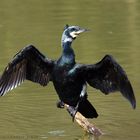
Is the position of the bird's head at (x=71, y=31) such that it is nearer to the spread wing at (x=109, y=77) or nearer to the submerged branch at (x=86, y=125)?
the spread wing at (x=109, y=77)

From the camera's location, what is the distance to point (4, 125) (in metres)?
11.4

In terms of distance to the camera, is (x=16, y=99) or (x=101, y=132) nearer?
(x=101, y=132)

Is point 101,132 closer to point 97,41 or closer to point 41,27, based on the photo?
point 97,41

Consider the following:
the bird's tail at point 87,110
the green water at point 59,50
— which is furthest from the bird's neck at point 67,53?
the green water at point 59,50

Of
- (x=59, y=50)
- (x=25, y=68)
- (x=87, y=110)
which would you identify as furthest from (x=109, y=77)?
(x=59, y=50)

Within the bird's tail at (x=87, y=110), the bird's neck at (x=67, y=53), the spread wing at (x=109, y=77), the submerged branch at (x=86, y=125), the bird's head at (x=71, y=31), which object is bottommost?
the submerged branch at (x=86, y=125)

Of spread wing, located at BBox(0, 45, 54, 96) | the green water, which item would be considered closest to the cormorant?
spread wing, located at BBox(0, 45, 54, 96)

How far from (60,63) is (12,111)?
1.89 meters

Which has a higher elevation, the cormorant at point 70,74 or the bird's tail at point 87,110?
the cormorant at point 70,74

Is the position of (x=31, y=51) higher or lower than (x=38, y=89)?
higher

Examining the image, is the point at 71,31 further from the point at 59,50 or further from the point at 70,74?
the point at 59,50

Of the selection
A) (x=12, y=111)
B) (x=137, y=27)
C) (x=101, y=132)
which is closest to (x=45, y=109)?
(x=12, y=111)

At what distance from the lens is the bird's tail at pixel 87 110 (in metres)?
11.0

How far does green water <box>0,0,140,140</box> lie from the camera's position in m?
11.3
